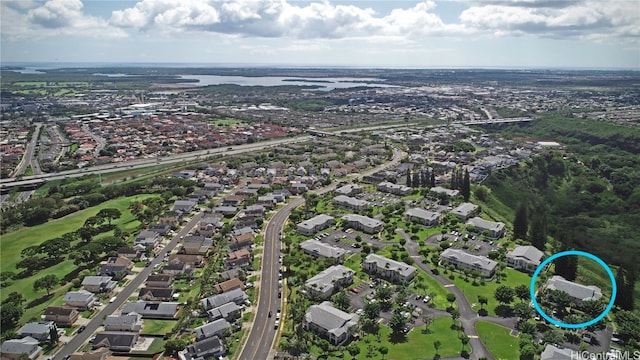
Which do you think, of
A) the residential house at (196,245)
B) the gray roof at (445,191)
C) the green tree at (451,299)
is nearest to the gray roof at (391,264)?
the green tree at (451,299)

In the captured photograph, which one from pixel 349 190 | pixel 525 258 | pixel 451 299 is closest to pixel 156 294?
pixel 451 299

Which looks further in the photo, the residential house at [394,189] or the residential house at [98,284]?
the residential house at [394,189]

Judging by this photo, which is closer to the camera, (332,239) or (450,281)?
(450,281)

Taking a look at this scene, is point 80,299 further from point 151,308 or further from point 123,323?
point 151,308

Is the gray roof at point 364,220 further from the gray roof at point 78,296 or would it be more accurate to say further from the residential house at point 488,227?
the gray roof at point 78,296

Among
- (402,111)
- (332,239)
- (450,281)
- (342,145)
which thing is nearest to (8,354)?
(332,239)

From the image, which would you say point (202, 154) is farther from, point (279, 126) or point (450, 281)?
point (450, 281)
